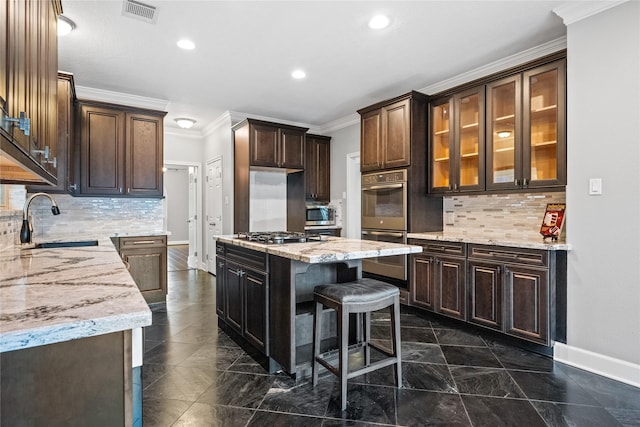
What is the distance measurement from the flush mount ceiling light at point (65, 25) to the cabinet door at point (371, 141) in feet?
10.1

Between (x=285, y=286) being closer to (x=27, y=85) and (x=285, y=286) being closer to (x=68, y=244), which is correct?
(x=27, y=85)

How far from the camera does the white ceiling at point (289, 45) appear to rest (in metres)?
2.60

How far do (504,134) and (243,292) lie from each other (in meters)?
2.80

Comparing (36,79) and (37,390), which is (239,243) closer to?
(36,79)

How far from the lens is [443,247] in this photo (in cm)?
339

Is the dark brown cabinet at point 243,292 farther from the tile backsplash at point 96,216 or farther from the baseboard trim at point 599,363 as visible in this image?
the baseboard trim at point 599,363

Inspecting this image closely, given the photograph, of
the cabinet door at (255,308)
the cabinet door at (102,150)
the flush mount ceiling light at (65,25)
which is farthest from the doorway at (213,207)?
the cabinet door at (255,308)

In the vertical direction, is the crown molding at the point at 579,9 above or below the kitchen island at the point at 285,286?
above

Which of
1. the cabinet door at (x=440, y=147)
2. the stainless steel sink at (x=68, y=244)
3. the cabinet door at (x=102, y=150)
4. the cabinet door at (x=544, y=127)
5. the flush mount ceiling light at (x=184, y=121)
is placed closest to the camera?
the cabinet door at (x=544, y=127)

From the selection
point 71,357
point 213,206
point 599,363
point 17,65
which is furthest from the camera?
point 213,206

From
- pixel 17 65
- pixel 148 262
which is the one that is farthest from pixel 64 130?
pixel 17 65

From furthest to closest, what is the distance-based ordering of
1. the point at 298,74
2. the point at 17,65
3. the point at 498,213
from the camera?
the point at 298,74 → the point at 498,213 → the point at 17,65

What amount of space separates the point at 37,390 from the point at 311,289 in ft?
5.94

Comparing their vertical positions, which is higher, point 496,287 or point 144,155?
point 144,155
